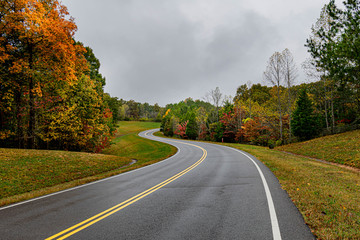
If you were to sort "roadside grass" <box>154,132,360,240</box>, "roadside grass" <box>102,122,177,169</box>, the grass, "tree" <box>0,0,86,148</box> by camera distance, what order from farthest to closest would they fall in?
"roadside grass" <box>102,122,177,169</box> < "tree" <box>0,0,86,148</box> < the grass < "roadside grass" <box>154,132,360,240</box>

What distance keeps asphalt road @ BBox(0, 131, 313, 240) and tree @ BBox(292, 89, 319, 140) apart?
24559 mm

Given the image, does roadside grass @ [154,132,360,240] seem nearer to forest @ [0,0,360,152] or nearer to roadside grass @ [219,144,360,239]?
roadside grass @ [219,144,360,239]

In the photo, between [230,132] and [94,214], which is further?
[230,132]

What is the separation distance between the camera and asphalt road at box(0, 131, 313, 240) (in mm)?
3738

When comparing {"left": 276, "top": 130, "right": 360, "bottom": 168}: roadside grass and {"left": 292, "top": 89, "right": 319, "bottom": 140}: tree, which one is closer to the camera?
{"left": 276, "top": 130, "right": 360, "bottom": 168}: roadside grass

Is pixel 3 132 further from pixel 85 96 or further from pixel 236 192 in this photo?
pixel 236 192

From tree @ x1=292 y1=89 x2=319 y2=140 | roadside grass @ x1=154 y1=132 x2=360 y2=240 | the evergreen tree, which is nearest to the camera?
roadside grass @ x1=154 y1=132 x2=360 y2=240

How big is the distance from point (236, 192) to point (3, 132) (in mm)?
17379

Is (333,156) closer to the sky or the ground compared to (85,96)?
closer to the ground

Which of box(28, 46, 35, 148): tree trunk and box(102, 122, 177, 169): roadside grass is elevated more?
box(28, 46, 35, 148): tree trunk

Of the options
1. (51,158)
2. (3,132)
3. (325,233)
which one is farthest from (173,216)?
(3,132)

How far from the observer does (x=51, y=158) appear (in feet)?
41.9

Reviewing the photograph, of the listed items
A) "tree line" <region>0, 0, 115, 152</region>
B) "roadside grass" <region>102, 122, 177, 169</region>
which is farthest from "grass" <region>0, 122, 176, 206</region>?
"tree line" <region>0, 0, 115, 152</region>

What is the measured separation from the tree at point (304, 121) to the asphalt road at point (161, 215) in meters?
24.6
